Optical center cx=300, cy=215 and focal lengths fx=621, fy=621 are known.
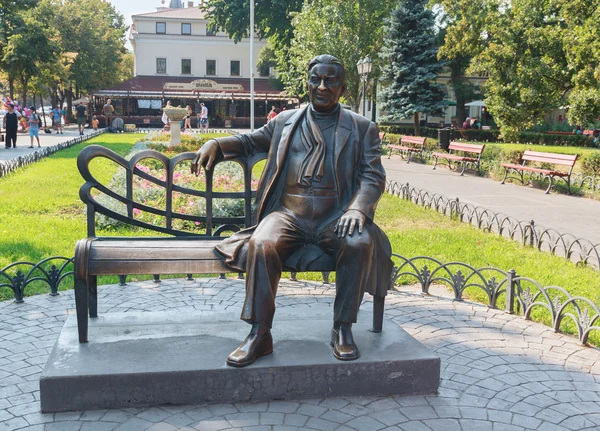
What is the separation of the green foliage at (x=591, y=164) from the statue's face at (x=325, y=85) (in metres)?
13.1

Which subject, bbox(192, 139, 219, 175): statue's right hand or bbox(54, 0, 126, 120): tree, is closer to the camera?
bbox(192, 139, 219, 175): statue's right hand

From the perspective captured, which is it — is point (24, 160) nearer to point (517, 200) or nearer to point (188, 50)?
point (517, 200)

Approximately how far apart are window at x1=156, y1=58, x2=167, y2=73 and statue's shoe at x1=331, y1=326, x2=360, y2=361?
55.7 m

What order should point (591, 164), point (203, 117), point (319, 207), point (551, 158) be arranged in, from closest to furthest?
point (319, 207)
point (551, 158)
point (591, 164)
point (203, 117)

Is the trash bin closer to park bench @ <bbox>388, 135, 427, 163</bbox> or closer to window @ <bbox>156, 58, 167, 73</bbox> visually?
park bench @ <bbox>388, 135, 427, 163</bbox>

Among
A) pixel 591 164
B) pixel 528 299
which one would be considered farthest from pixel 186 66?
pixel 528 299

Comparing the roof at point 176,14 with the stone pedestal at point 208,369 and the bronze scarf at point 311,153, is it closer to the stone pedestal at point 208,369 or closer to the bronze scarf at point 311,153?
the bronze scarf at point 311,153

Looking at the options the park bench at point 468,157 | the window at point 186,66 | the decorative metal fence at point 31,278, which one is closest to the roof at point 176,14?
the window at point 186,66

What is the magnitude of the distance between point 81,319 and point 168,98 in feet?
149

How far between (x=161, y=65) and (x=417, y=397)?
184ft

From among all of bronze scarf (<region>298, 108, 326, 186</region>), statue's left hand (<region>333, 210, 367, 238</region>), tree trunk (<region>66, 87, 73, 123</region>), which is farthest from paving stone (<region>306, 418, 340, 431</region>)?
tree trunk (<region>66, 87, 73, 123</region>)

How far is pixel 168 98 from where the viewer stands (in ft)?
156

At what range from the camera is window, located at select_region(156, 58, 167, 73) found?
56.3 meters

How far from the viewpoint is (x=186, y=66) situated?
186 ft
